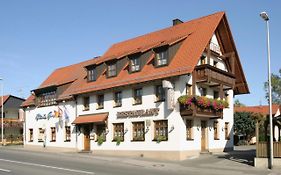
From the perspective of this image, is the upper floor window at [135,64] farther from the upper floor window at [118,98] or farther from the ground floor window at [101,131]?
the ground floor window at [101,131]

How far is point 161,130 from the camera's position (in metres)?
28.6

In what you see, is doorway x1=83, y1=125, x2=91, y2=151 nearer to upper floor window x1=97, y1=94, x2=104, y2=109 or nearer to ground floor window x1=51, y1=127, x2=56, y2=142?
upper floor window x1=97, y1=94, x2=104, y2=109

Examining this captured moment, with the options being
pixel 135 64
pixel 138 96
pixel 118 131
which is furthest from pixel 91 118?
pixel 135 64

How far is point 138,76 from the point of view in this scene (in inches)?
1195

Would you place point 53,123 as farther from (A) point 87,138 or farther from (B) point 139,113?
(B) point 139,113

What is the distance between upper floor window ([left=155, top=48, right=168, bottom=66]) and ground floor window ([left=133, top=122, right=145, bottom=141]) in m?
4.78

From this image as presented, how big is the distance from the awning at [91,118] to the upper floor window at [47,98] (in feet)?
18.8

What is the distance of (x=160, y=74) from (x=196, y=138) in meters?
5.46

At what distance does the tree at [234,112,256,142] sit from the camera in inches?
1918

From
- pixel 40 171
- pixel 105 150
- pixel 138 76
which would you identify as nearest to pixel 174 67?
pixel 138 76

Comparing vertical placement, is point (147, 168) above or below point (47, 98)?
below

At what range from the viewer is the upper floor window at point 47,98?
4075 cm

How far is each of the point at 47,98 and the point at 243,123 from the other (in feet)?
77.8

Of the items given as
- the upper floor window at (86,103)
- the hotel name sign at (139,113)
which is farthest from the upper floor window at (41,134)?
the hotel name sign at (139,113)
